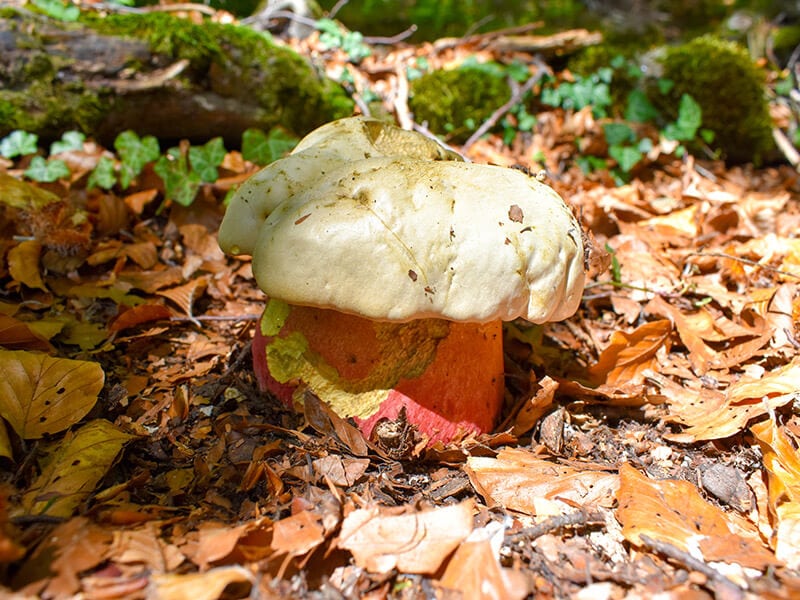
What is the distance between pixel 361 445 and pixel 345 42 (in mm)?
3372

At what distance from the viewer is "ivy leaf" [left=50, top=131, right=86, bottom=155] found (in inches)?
117

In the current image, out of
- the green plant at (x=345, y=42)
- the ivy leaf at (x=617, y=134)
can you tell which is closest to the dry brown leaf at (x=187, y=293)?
the green plant at (x=345, y=42)

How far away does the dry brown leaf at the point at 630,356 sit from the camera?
90.5 inches

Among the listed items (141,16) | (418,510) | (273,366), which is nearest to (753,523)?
(418,510)

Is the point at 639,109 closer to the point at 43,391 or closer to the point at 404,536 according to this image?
the point at 404,536

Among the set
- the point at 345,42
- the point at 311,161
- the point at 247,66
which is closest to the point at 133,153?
the point at 247,66

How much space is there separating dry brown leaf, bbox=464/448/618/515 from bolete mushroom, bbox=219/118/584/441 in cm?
19

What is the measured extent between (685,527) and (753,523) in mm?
279

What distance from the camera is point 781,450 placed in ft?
5.72

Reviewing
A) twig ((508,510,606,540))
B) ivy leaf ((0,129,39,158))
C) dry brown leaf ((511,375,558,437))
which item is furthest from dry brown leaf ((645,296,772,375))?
ivy leaf ((0,129,39,158))

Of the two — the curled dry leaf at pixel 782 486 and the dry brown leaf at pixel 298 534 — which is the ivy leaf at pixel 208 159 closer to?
the dry brown leaf at pixel 298 534

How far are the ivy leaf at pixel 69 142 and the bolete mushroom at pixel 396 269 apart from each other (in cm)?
169

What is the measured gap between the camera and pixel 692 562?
53.6 inches

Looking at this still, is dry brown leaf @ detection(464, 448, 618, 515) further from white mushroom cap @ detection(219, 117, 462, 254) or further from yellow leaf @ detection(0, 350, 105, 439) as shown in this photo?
yellow leaf @ detection(0, 350, 105, 439)
